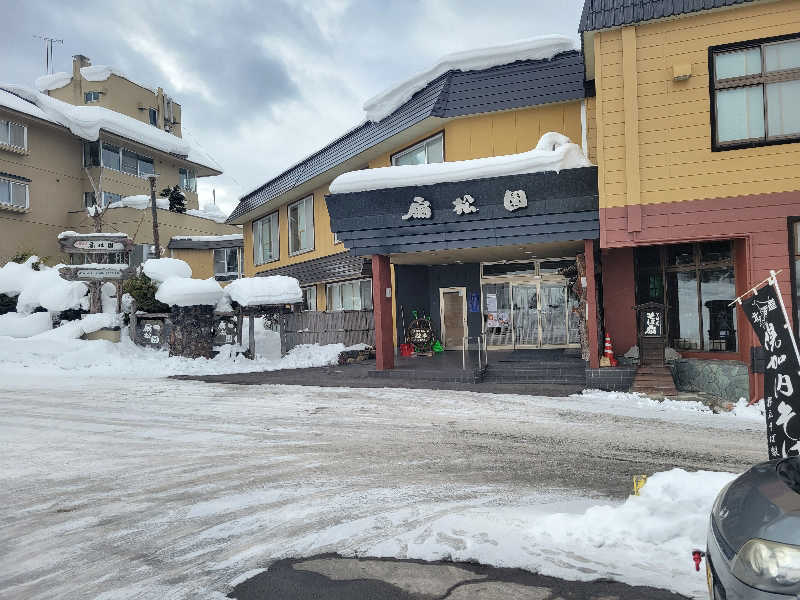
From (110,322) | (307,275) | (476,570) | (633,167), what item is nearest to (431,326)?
(307,275)

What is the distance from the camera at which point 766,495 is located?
2701 millimetres

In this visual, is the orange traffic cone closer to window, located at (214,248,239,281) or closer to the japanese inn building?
the japanese inn building

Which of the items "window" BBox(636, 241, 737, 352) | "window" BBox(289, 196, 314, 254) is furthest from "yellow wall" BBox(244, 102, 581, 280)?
"window" BBox(289, 196, 314, 254)

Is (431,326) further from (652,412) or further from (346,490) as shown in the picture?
(346,490)

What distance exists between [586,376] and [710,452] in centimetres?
495

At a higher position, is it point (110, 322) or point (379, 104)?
point (379, 104)

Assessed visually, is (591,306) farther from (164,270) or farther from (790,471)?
(164,270)

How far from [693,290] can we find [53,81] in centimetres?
4333

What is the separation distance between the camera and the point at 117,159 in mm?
33562

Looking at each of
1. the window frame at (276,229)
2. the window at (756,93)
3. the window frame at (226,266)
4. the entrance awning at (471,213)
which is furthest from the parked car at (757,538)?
the window frame at (226,266)

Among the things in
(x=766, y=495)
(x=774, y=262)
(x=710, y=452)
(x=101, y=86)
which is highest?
(x=101, y=86)

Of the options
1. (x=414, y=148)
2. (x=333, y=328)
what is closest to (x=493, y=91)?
(x=414, y=148)

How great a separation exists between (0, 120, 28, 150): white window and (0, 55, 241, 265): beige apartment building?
0.05m

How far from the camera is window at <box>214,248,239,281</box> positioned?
35200mm
